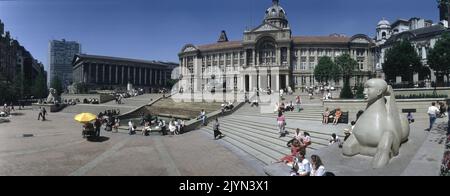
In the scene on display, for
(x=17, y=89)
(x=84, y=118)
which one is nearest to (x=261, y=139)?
(x=84, y=118)

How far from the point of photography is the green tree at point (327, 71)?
68.7 m

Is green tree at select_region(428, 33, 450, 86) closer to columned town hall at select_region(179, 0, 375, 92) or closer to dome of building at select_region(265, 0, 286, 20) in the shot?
columned town hall at select_region(179, 0, 375, 92)

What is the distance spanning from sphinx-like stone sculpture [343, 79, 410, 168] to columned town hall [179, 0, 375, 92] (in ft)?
223

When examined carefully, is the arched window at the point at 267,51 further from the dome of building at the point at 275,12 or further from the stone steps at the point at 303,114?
the stone steps at the point at 303,114

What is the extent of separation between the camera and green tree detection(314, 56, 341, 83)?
225 ft

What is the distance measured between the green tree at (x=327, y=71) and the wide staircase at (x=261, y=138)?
1576 inches

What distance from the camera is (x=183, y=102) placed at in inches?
2205

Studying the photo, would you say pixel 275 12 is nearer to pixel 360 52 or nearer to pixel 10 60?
pixel 360 52

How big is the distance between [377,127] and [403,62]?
54930 mm

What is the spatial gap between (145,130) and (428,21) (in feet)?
285

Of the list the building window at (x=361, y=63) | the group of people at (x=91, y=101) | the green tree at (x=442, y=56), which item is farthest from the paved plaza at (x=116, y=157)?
the building window at (x=361, y=63)
